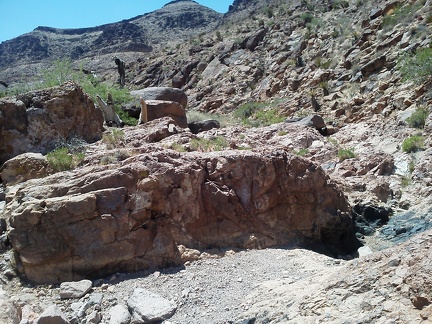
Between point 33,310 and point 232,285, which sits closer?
point 33,310

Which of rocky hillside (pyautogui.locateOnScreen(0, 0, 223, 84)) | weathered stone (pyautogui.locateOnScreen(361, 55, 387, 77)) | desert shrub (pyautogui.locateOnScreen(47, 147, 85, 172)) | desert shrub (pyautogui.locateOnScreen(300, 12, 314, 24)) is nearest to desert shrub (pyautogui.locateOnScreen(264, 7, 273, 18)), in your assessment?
desert shrub (pyautogui.locateOnScreen(300, 12, 314, 24))

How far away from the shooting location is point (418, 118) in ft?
38.0

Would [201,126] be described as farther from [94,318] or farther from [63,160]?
[94,318]

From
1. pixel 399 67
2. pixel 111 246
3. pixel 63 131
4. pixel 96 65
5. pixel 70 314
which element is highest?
pixel 96 65

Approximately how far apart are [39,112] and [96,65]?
36547mm

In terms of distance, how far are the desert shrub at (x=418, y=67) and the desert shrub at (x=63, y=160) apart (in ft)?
32.9

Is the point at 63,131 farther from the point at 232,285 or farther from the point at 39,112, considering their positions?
the point at 232,285

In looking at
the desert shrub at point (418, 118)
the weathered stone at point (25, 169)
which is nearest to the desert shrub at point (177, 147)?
the weathered stone at point (25, 169)

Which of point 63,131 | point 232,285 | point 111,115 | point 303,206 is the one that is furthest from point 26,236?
point 111,115

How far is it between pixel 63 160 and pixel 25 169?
668mm

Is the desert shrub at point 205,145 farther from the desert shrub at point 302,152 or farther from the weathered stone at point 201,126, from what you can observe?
the weathered stone at point 201,126

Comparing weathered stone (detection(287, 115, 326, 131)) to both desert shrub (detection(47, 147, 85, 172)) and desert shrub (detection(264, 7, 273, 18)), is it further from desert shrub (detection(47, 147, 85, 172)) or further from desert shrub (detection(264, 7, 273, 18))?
desert shrub (detection(264, 7, 273, 18))

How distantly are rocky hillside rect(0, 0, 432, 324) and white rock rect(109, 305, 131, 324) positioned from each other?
21 mm

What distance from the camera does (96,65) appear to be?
4359 cm
